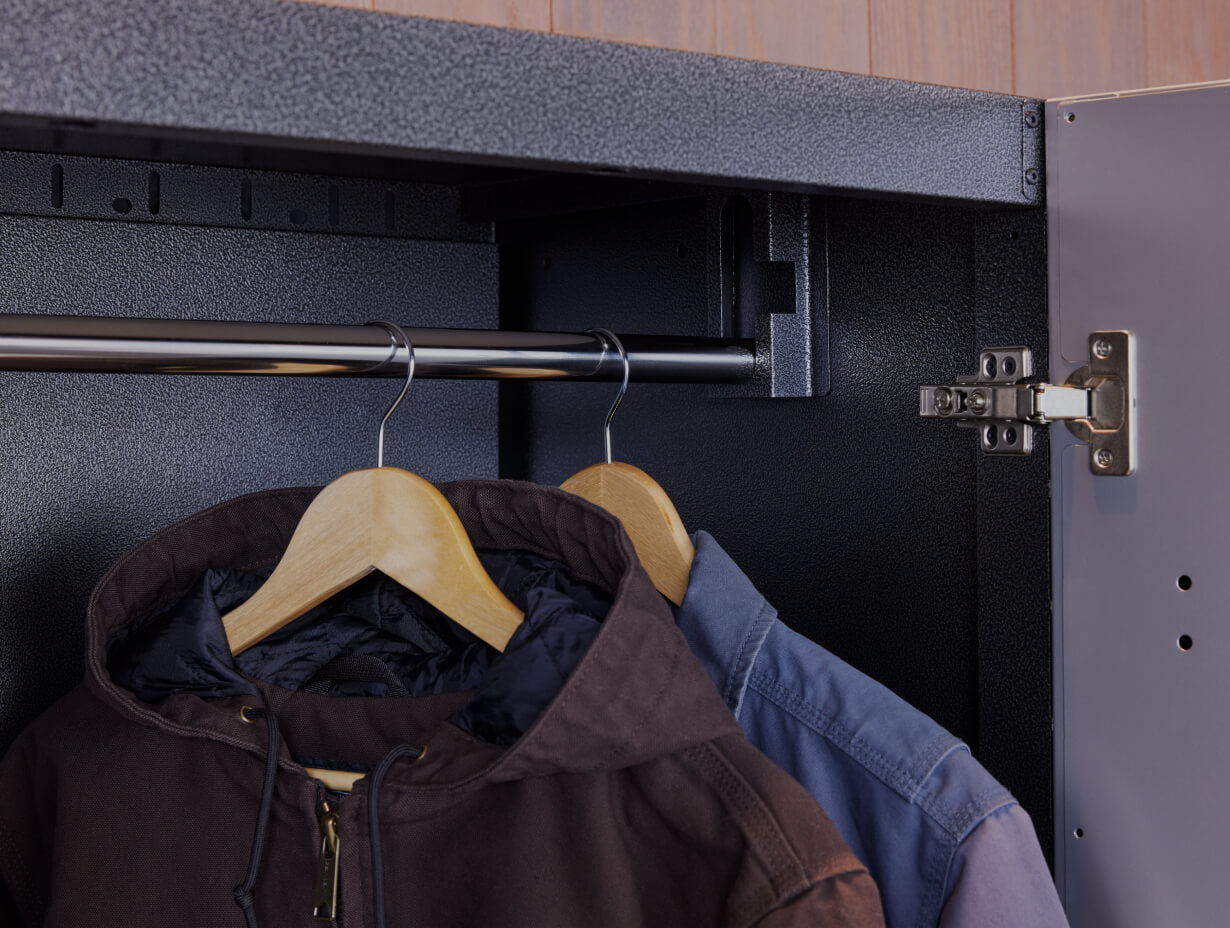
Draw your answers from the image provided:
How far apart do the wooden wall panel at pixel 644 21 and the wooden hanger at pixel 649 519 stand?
10.7 inches

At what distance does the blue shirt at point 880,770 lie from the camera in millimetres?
651

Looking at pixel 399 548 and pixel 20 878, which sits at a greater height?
pixel 399 548

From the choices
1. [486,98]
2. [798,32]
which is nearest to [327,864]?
[486,98]

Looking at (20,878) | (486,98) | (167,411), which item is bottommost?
(20,878)

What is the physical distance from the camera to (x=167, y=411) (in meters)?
1.05

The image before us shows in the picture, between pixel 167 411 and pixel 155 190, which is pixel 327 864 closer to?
pixel 167 411

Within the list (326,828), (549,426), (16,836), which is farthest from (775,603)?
(16,836)

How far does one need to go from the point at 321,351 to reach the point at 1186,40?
65 cm

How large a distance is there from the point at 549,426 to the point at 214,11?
0.72 m

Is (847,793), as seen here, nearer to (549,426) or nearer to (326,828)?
(326,828)

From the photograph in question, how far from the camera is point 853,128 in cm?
70

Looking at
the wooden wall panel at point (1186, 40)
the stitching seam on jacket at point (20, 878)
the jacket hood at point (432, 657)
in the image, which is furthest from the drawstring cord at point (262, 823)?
the wooden wall panel at point (1186, 40)

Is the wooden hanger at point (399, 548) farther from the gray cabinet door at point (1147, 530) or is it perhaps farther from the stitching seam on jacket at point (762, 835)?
the gray cabinet door at point (1147, 530)

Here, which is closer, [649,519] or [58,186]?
[649,519]
